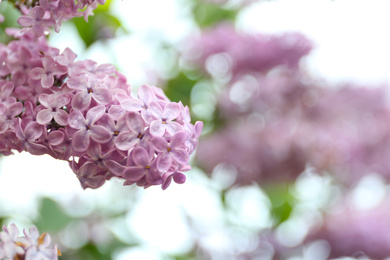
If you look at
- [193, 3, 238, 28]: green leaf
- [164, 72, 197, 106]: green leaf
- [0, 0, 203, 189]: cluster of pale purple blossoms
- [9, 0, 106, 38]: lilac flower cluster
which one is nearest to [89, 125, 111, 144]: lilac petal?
[0, 0, 203, 189]: cluster of pale purple blossoms

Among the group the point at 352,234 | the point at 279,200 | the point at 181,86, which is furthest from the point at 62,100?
the point at 352,234

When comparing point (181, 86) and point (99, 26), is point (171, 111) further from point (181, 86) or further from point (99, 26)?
point (181, 86)

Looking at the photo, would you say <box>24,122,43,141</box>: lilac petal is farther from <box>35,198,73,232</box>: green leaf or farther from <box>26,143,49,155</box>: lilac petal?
<box>35,198,73,232</box>: green leaf

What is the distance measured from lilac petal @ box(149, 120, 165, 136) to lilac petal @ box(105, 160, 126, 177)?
0.11ft

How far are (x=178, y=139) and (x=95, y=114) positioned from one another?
0.20ft

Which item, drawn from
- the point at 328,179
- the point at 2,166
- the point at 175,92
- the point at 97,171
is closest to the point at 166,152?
the point at 97,171

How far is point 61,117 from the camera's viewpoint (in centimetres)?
42

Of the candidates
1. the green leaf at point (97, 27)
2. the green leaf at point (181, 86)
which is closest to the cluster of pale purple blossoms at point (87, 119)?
the green leaf at point (97, 27)

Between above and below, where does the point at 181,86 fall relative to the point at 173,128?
below

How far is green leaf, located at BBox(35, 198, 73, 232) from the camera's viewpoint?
0.97 meters

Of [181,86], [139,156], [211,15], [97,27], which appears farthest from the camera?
[211,15]

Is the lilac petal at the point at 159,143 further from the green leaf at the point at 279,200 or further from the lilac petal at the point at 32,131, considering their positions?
the green leaf at the point at 279,200

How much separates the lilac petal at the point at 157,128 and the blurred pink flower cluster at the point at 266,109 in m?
0.71

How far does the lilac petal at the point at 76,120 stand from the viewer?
1.35 feet
